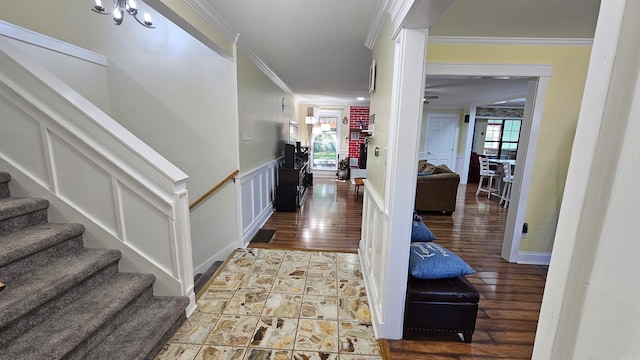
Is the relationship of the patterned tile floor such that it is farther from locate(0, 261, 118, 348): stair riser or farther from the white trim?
the white trim

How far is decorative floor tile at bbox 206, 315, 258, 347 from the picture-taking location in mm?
1737

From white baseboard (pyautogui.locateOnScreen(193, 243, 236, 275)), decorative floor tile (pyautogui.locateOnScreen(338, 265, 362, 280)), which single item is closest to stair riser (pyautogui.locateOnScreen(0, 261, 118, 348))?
white baseboard (pyautogui.locateOnScreen(193, 243, 236, 275))

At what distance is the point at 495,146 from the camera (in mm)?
8188

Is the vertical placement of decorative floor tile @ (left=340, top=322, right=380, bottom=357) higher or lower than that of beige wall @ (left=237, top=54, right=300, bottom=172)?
lower

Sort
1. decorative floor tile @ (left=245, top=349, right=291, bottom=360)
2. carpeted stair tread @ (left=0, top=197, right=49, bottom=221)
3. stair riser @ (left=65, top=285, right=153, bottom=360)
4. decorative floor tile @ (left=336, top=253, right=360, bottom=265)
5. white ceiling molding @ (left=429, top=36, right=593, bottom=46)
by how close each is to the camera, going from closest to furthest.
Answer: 1. stair riser @ (left=65, top=285, right=153, bottom=360)
2. carpeted stair tread @ (left=0, top=197, right=49, bottom=221)
3. decorative floor tile @ (left=245, top=349, right=291, bottom=360)
4. white ceiling molding @ (left=429, top=36, right=593, bottom=46)
5. decorative floor tile @ (left=336, top=253, right=360, bottom=265)

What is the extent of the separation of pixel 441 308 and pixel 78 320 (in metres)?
2.18

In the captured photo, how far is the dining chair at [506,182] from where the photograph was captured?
520 cm

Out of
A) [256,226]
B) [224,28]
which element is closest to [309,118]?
[256,226]

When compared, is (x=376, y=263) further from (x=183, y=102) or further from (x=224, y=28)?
(x=183, y=102)

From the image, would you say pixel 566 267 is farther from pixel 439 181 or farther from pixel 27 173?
pixel 439 181

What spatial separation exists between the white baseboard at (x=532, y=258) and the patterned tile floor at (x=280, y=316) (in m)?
1.92

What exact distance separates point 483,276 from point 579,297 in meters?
2.75

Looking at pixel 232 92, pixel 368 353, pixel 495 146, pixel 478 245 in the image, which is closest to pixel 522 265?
pixel 478 245

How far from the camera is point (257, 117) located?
3.77m
